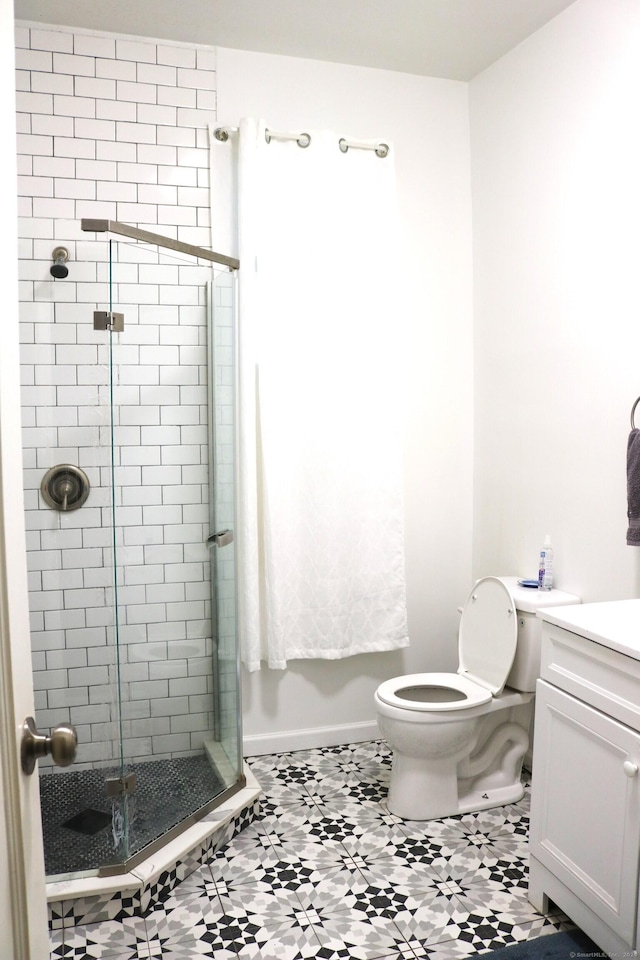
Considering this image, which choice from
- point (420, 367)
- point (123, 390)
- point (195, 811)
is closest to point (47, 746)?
point (123, 390)

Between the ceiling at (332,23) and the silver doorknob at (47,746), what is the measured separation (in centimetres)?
257

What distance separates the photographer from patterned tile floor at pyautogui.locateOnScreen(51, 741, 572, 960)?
1987 millimetres

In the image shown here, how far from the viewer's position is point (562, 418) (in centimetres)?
274

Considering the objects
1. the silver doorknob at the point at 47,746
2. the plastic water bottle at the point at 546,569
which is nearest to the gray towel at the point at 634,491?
the plastic water bottle at the point at 546,569

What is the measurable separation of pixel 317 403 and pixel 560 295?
102cm

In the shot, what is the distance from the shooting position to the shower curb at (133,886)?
6.74 feet

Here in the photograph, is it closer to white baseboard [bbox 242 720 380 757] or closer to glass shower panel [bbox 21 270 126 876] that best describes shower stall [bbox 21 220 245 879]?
glass shower panel [bbox 21 270 126 876]

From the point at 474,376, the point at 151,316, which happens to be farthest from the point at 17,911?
the point at 474,376

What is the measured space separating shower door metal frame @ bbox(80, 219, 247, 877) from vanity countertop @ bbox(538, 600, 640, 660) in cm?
123

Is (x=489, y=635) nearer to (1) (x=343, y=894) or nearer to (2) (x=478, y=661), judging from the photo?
(2) (x=478, y=661)

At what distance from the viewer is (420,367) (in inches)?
130

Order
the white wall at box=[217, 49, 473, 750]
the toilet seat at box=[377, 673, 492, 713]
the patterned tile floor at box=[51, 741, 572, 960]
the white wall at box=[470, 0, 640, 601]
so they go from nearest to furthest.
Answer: the patterned tile floor at box=[51, 741, 572, 960], the white wall at box=[470, 0, 640, 601], the toilet seat at box=[377, 673, 492, 713], the white wall at box=[217, 49, 473, 750]

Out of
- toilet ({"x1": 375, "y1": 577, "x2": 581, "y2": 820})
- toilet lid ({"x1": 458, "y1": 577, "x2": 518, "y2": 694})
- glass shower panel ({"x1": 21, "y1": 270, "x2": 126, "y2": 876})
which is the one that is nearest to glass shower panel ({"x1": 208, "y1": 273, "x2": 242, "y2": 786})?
glass shower panel ({"x1": 21, "y1": 270, "x2": 126, "y2": 876})

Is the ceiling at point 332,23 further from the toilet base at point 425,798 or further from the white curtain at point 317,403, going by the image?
the toilet base at point 425,798
